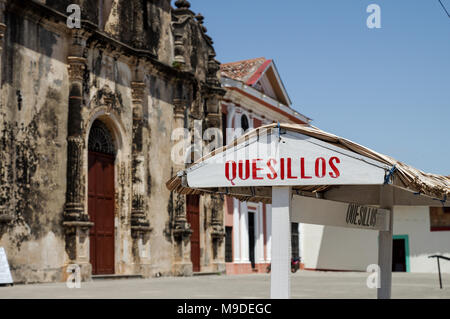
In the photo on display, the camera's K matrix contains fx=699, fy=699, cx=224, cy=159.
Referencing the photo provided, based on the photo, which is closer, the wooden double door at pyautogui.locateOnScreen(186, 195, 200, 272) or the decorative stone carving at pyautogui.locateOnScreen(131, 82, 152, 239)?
the decorative stone carving at pyautogui.locateOnScreen(131, 82, 152, 239)

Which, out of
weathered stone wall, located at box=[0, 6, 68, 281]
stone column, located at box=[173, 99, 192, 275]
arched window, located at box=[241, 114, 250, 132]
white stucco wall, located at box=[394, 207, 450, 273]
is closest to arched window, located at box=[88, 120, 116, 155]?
weathered stone wall, located at box=[0, 6, 68, 281]

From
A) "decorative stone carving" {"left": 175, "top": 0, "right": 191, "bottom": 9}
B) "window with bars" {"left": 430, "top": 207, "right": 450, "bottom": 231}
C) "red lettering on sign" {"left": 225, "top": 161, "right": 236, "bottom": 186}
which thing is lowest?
"window with bars" {"left": 430, "top": 207, "right": 450, "bottom": 231}

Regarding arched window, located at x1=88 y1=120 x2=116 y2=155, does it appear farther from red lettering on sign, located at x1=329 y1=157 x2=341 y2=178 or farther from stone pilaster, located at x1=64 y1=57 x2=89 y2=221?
red lettering on sign, located at x1=329 y1=157 x2=341 y2=178

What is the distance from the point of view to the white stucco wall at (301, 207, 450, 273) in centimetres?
2970

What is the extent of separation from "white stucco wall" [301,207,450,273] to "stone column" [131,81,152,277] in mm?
13416

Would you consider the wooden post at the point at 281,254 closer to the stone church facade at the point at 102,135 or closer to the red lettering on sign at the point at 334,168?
the red lettering on sign at the point at 334,168

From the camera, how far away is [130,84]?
20.1 metres

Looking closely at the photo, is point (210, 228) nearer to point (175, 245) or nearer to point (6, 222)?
point (175, 245)

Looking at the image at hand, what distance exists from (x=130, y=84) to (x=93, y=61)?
81.5 inches

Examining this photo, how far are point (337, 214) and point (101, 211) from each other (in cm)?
1342

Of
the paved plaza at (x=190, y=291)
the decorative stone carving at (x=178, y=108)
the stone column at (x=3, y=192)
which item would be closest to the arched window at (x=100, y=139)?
the decorative stone carving at (x=178, y=108)

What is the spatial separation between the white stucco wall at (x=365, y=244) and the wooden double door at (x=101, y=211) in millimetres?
14597

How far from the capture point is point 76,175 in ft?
55.8

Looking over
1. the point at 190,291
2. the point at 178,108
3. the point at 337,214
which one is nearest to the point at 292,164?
the point at 337,214
